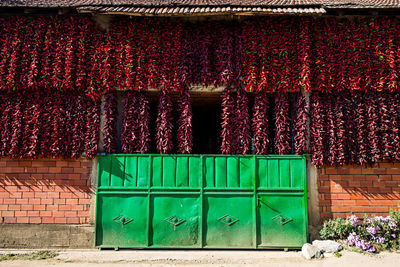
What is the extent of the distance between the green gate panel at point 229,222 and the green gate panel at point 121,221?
1516mm

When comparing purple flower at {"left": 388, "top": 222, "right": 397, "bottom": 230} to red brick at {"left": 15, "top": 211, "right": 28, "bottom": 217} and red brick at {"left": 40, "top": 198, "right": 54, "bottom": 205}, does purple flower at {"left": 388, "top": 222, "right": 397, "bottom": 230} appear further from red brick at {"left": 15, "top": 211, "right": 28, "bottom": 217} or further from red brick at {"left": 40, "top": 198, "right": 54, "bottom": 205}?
red brick at {"left": 15, "top": 211, "right": 28, "bottom": 217}

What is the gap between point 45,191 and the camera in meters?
6.39

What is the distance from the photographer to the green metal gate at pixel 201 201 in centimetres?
619

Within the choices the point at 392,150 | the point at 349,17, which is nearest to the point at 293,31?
the point at 349,17

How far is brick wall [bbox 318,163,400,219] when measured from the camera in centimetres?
630

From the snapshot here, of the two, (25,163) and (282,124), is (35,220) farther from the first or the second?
(282,124)

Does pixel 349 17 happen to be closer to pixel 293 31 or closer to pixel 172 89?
pixel 293 31

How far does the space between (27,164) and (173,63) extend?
14.2ft

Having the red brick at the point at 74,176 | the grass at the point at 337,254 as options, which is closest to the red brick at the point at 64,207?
the red brick at the point at 74,176

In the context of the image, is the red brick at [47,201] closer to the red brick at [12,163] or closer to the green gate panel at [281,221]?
the red brick at [12,163]

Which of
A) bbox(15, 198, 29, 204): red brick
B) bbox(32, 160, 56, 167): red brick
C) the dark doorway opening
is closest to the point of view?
bbox(15, 198, 29, 204): red brick

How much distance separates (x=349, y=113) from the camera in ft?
21.2

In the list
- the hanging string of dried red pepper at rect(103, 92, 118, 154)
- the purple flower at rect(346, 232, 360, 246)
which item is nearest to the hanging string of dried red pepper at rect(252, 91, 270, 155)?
the purple flower at rect(346, 232, 360, 246)

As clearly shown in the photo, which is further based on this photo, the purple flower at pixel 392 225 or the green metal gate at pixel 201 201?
the green metal gate at pixel 201 201
